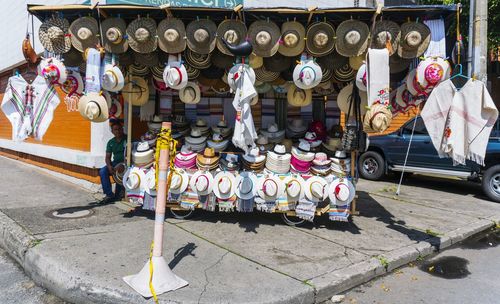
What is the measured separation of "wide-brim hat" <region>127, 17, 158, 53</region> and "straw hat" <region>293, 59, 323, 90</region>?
6.48 feet

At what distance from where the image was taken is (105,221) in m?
5.76

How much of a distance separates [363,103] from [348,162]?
89cm

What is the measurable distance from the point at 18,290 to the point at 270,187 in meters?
3.14

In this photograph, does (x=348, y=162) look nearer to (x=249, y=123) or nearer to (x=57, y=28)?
(x=249, y=123)

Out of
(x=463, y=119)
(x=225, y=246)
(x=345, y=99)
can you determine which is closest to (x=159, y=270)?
(x=225, y=246)

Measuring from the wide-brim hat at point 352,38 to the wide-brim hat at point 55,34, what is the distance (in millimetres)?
3727

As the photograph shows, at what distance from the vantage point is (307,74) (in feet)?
16.9

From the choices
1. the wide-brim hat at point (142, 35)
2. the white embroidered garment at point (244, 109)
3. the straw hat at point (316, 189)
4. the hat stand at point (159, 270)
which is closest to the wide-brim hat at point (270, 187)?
the straw hat at point (316, 189)

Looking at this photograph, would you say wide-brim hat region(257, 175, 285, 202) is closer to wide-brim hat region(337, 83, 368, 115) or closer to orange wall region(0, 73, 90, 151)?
wide-brim hat region(337, 83, 368, 115)

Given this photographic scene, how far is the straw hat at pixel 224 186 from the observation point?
18.3ft

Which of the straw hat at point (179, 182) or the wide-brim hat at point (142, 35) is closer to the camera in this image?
the wide-brim hat at point (142, 35)

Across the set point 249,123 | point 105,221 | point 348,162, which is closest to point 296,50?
point 249,123

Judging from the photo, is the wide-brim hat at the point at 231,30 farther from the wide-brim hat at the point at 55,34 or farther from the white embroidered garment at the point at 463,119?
the white embroidered garment at the point at 463,119

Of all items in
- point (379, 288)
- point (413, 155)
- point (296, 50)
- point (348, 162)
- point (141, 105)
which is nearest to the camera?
point (379, 288)
